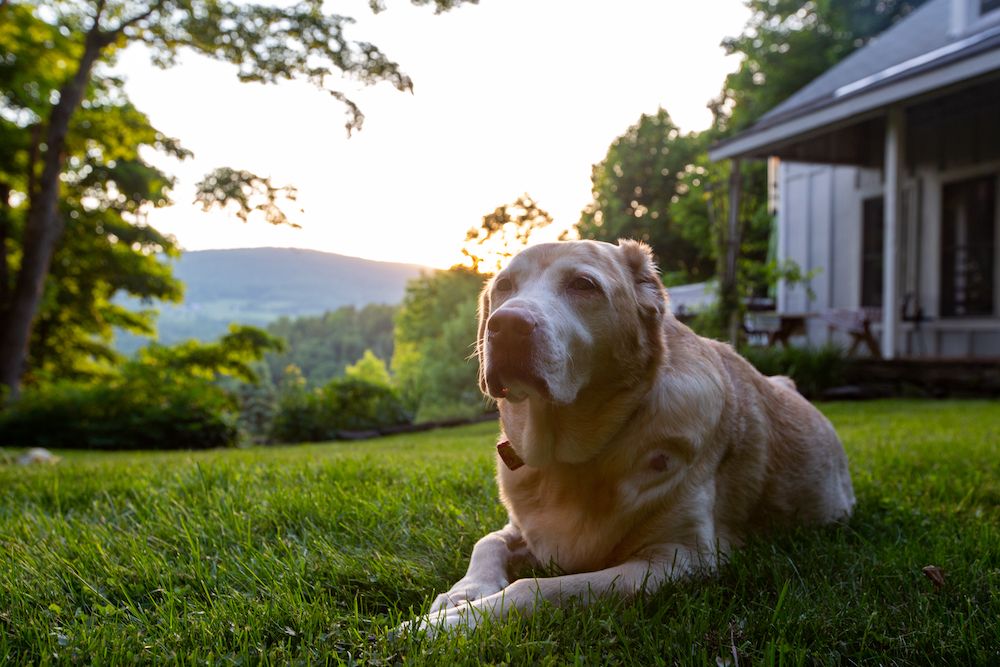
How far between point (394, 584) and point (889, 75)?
34.5 ft

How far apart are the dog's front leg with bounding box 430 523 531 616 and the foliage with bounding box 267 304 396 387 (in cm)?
1052

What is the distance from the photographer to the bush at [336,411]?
10938 mm

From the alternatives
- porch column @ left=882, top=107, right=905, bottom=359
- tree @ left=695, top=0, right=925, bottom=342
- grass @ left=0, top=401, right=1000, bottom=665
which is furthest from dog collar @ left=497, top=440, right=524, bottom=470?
tree @ left=695, top=0, right=925, bottom=342

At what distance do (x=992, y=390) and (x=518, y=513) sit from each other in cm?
959

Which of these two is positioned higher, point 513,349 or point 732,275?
point 732,275

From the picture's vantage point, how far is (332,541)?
2.58 meters

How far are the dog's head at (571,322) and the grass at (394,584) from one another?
23.6 inches

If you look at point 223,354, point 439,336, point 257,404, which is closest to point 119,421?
point 257,404

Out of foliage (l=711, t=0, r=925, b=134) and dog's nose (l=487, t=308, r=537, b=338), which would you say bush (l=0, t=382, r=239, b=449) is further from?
foliage (l=711, t=0, r=925, b=134)

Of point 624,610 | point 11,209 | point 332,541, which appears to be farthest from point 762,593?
point 11,209

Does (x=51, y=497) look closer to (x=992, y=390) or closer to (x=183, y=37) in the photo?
(x=183, y=37)

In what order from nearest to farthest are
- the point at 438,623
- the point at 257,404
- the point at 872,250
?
1. the point at 438,623
2. the point at 872,250
3. the point at 257,404

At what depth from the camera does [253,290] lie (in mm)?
17625

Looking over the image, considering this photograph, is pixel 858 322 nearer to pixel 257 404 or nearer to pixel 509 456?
pixel 257 404
